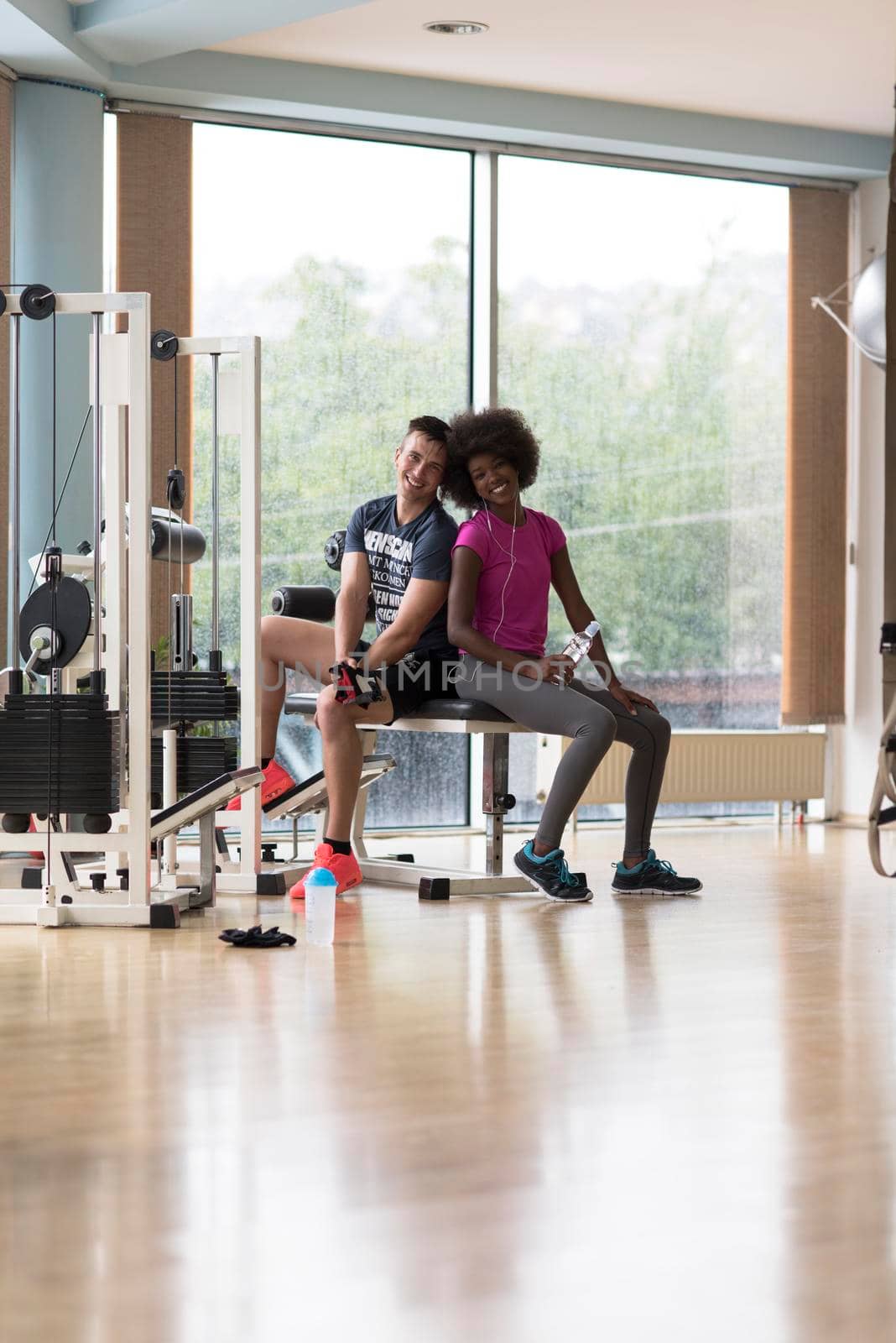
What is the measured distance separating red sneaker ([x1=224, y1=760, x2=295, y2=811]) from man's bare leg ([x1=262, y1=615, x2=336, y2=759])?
86 mm

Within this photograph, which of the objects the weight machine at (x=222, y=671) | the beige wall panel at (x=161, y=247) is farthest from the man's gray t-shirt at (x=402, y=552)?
the beige wall panel at (x=161, y=247)

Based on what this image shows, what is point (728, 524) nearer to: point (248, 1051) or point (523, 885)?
point (523, 885)

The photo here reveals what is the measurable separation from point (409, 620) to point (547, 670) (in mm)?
405

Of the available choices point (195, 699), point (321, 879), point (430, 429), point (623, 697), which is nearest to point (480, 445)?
point (430, 429)

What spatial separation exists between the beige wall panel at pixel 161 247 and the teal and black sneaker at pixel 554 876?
1.88 m

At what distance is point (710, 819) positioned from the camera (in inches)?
261

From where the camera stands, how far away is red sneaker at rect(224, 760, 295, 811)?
434 centimetres

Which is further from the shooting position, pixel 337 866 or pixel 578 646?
pixel 578 646

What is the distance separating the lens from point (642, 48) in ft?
17.7

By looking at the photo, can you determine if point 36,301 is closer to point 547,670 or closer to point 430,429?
point 430,429

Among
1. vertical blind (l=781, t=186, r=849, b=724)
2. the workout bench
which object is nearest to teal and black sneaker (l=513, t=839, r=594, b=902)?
the workout bench

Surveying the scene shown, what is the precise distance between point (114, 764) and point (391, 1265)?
2181mm

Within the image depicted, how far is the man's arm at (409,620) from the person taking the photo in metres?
4.16

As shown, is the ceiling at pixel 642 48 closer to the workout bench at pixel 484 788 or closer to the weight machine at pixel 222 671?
the weight machine at pixel 222 671
